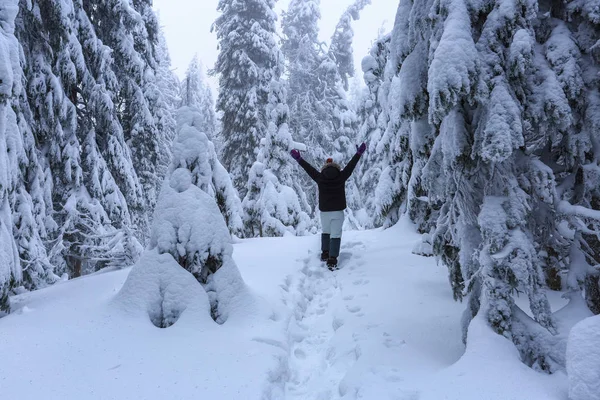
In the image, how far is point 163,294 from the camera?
13.6 feet

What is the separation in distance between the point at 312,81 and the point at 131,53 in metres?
14.7

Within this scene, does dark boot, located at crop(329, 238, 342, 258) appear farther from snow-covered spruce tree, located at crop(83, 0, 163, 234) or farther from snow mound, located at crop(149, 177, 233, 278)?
snow-covered spruce tree, located at crop(83, 0, 163, 234)

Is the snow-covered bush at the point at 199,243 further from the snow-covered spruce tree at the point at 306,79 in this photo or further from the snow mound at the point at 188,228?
the snow-covered spruce tree at the point at 306,79

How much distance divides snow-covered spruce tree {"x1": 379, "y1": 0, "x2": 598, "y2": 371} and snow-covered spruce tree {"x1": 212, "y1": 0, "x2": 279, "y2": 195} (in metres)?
14.9

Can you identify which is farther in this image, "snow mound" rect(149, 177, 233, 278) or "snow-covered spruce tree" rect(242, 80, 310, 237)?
"snow-covered spruce tree" rect(242, 80, 310, 237)

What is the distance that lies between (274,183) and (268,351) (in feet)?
37.0

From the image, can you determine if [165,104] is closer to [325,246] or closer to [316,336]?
[325,246]

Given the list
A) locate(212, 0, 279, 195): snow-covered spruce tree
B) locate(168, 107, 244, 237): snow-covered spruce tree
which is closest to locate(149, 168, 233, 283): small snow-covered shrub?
locate(168, 107, 244, 237): snow-covered spruce tree

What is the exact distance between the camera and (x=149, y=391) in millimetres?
2936

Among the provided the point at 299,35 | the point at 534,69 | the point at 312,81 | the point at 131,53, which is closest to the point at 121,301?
the point at 534,69

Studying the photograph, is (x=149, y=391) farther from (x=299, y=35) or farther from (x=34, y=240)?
(x=299, y=35)

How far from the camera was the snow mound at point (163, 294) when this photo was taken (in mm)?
4074

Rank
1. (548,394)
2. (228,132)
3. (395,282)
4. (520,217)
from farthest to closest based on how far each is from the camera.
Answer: (228,132)
(395,282)
(520,217)
(548,394)

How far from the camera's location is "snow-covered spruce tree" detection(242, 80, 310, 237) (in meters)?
14.4
